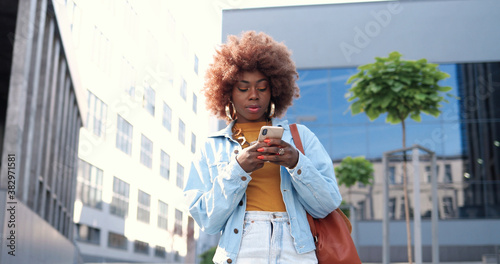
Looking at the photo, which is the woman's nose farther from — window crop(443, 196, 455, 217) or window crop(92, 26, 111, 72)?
window crop(443, 196, 455, 217)

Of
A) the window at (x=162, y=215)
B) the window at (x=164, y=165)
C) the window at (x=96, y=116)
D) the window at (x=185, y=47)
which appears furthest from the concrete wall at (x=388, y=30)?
the window at (x=96, y=116)

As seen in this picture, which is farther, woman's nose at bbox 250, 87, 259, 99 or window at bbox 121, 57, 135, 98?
window at bbox 121, 57, 135, 98

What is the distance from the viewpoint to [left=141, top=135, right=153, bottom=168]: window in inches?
267

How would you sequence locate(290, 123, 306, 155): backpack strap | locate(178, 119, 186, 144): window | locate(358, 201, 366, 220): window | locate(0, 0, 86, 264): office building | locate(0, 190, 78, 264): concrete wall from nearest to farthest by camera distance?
1. locate(290, 123, 306, 155): backpack strap
2. locate(0, 190, 78, 264): concrete wall
3. locate(0, 0, 86, 264): office building
4. locate(178, 119, 186, 144): window
5. locate(358, 201, 366, 220): window

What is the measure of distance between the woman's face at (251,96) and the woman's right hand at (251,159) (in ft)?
1.35

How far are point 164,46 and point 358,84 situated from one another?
2.70 meters

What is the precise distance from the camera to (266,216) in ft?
7.41

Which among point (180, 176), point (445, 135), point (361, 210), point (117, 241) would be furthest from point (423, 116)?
point (117, 241)

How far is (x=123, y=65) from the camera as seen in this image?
6.63 meters

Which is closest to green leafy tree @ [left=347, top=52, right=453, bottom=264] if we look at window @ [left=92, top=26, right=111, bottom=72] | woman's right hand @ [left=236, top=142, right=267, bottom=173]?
window @ [left=92, top=26, right=111, bottom=72]

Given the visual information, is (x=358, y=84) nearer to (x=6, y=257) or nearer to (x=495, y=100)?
(x=6, y=257)

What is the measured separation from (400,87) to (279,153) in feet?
17.3

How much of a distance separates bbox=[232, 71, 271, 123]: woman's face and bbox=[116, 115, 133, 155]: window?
13.6 ft

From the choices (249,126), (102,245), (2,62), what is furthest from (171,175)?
(249,126)
